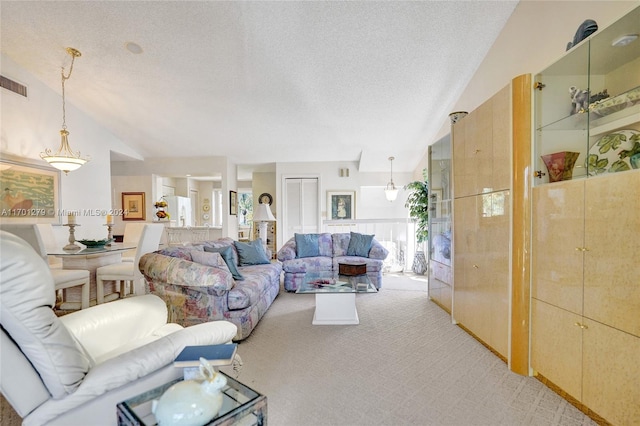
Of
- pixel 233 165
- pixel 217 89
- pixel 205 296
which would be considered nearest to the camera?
pixel 205 296

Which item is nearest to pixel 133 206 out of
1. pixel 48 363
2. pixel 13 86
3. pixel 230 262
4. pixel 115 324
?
pixel 13 86

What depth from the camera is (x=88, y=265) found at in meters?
3.80

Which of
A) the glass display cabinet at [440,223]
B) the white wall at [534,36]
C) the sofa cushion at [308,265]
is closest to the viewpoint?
the white wall at [534,36]

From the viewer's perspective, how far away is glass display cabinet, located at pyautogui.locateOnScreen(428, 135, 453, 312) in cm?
351

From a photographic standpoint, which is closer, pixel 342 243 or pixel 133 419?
pixel 133 419

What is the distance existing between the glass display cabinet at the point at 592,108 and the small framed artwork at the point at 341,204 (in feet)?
16.6

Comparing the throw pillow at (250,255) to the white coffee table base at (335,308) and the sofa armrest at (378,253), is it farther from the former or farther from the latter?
the sofa armrest at (378,253)

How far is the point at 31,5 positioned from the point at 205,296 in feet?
12.3

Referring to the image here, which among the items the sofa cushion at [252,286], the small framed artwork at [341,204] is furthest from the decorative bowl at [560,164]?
the small framed artwork at [341,204]

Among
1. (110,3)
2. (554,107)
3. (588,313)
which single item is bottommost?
(588,313)

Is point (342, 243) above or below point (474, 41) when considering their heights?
below

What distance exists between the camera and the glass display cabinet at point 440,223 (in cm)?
351

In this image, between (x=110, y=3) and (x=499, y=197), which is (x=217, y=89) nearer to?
(x=110, y=3)

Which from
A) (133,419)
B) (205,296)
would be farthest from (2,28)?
(133,419)
